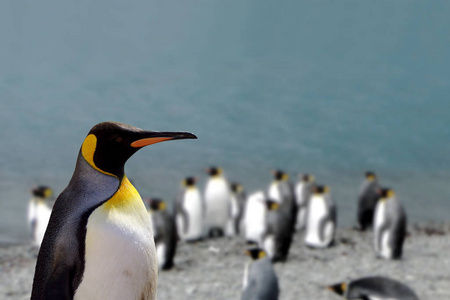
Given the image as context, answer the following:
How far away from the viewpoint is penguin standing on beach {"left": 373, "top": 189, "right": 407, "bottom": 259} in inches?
256

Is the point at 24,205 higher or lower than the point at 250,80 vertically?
lower

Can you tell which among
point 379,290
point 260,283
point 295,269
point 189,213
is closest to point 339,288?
point 379,290

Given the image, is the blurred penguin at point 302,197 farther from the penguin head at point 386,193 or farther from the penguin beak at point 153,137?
the penguin beak at point 153,137

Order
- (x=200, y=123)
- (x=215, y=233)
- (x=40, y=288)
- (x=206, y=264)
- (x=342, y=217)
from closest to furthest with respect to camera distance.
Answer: (x=40, y=288), (x=206, y=264), (x=215, y=233), (x=342, y=217), (x=200, y=123)

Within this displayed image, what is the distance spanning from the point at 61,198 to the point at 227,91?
30.0 m

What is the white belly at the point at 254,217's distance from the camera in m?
6.82

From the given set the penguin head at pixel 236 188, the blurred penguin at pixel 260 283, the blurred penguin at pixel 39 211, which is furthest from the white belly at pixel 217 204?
the blurred penguin at pixel 260 283

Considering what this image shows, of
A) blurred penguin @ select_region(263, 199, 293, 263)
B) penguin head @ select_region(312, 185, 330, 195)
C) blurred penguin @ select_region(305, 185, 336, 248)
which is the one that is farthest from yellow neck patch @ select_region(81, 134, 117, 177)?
penguin head @ select_region(312, 185, 330, 195)

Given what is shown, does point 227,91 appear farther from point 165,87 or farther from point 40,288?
point 40,288

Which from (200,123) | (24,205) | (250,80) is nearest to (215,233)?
(24,205)

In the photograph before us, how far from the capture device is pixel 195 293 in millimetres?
4910

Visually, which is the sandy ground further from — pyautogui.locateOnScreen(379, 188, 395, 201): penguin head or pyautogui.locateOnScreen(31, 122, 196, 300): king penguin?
pyautogui.locateOnScreen(31, 122, 196, 300): king penguin

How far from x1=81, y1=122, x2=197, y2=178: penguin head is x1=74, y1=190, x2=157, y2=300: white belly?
0.36 ft

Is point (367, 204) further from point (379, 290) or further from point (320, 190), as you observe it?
point (379, 290)
